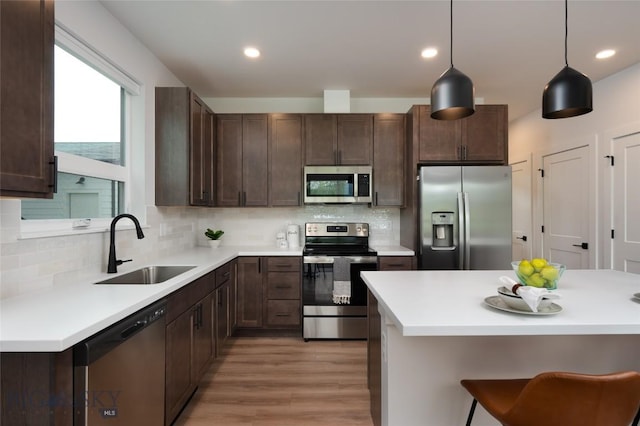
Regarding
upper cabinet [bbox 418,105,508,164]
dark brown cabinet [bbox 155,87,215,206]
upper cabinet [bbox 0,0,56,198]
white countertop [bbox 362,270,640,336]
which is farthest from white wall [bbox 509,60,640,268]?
upper cabinet [bbox 0,0,56,198]

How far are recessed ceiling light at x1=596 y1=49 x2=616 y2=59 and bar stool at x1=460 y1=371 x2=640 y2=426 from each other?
3041 mm

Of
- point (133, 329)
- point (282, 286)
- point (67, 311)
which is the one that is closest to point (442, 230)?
point (282, 286)

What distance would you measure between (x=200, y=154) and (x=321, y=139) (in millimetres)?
1296

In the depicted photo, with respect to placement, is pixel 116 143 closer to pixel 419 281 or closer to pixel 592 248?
pixel 419 281

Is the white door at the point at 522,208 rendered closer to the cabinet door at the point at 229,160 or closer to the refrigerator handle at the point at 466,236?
the refrigerator handle at the point at 466,236

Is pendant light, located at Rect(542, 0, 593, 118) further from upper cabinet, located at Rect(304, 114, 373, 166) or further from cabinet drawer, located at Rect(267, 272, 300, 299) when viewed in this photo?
cabinet drawer, located at Rect(267, 272, 300, 299)

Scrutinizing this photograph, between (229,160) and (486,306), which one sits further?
(229,160)

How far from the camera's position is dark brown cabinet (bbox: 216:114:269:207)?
11.7ft

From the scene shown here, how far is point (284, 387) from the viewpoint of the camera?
2.35 meters

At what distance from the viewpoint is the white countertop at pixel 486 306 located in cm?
108

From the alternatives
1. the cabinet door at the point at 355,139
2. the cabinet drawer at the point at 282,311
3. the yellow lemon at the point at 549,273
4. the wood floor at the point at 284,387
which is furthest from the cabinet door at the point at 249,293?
the yellow lemon at the point at 549,273

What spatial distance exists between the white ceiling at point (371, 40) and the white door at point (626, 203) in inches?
31.5

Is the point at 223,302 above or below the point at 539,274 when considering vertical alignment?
below

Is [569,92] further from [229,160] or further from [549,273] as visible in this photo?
[229,160]
